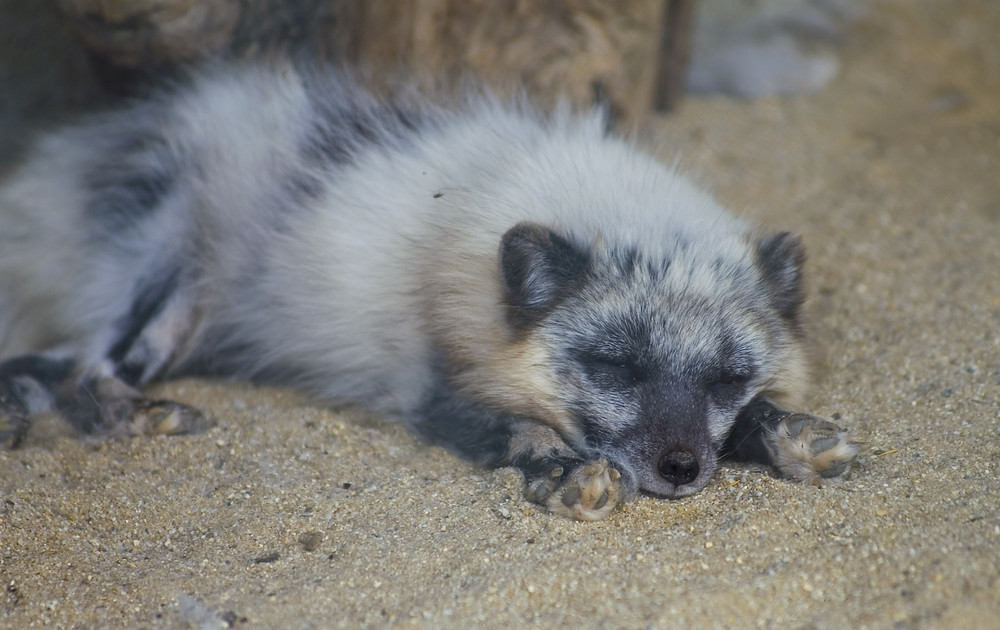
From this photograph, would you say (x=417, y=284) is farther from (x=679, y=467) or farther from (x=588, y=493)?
(x=679, y=467)

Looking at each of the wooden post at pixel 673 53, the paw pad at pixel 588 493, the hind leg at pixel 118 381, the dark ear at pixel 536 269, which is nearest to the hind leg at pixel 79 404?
the hind leg at pixel 118 381

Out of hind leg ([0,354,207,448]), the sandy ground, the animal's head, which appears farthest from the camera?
hind leg ([0,354,207,448])

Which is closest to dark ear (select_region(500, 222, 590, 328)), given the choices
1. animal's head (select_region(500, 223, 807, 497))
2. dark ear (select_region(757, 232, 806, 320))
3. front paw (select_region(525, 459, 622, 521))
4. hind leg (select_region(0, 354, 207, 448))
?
animal's head (select_region(500, 223, 807, 497))

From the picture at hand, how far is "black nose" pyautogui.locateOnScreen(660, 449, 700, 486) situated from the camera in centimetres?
307

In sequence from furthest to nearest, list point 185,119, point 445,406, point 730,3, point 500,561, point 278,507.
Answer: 1. point 730,3
2. point 185,119
3. point 445,406
4. point 278,507
5. point 500,561

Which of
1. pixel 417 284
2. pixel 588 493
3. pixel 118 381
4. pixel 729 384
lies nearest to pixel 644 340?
pixel 729 384

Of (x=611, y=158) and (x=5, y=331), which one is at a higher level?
(x=611, y=158)

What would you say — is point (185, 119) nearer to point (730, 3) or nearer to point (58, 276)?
point (58, 276)

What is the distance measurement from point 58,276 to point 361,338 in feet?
5.09

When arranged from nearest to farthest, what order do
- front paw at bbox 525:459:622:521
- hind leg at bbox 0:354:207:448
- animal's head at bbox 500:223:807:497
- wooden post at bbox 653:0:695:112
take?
front paw at bbox 525:459:622:521
animal's head at bbox 500:223:807:497
hind leg at bbox 0:354:207:448
wooden post at bbox 653:0:695:112

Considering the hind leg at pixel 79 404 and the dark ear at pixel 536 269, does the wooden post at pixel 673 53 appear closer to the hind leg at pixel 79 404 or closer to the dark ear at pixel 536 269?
the dark ear at pixel 536 269

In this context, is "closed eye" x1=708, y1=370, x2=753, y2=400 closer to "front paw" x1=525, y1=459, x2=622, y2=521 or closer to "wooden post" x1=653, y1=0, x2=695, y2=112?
"front paw" x1=525, y1=459, x2=622, y2=521

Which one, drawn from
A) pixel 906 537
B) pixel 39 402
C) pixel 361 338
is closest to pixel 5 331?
pixel 39 402

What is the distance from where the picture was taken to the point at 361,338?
382cm
